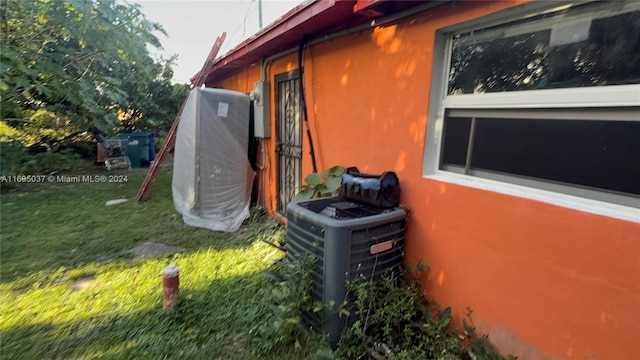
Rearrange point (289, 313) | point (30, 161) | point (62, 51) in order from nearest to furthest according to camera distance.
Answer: point (289, 313) → point (62, 51) → point (30, 161)

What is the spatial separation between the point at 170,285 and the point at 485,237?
2.41 metres

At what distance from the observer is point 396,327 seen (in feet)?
6.86

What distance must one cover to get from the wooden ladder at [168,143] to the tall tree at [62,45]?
127 cm

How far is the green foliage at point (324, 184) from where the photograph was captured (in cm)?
284

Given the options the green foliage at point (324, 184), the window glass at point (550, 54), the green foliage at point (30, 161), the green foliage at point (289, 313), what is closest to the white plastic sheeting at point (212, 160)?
the green foliage at point (324, 184)

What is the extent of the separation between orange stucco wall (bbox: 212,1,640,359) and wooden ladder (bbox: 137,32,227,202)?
414cm

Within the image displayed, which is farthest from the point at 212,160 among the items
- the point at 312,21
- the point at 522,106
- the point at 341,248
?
the point at 522,106

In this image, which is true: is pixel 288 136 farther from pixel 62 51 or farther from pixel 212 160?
pixel 62 51

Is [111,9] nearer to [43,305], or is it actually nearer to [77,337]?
[43,305]

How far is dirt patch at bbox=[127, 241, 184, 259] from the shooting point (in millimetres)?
3572

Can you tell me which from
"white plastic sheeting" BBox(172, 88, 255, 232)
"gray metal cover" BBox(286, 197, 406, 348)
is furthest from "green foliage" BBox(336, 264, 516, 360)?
"white plastic sheeting" BBox(172, 88, 255, 232)

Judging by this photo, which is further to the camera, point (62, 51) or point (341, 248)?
point (62, 51)

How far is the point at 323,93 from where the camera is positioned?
3346 mm

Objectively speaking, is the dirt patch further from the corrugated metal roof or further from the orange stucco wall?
the corrugated metal roof
